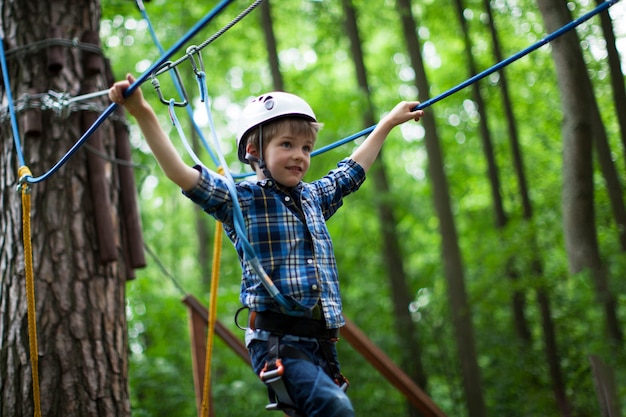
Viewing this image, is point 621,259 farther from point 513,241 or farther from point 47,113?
point 47,113

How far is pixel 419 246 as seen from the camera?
13.8 m

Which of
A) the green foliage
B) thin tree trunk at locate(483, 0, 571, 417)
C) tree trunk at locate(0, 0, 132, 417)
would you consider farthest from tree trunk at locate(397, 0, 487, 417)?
tree trunk at locate(0, 0, 132, 417)

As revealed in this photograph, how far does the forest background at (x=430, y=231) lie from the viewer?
23.5 ft

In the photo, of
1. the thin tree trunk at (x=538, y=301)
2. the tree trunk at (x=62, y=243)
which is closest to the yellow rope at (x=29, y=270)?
the tree trunk at (x=62, y=243)

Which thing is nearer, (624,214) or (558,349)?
(624,214)

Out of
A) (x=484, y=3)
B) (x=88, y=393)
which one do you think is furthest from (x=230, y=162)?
(x=88, y=393)

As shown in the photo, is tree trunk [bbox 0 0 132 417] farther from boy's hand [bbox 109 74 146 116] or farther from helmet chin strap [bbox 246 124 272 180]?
boy's hand [bbox 109 74 146 116]

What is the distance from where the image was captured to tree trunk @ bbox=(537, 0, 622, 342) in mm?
4332

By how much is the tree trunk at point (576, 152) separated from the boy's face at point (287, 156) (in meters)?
2.66

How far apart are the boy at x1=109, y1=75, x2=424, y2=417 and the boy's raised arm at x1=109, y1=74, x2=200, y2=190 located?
4 centimetres

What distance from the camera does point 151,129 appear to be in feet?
6.65

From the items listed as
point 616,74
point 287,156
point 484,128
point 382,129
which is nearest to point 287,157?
point 287,156

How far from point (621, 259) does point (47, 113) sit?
4021 mm

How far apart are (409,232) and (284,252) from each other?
9426 millimetres
